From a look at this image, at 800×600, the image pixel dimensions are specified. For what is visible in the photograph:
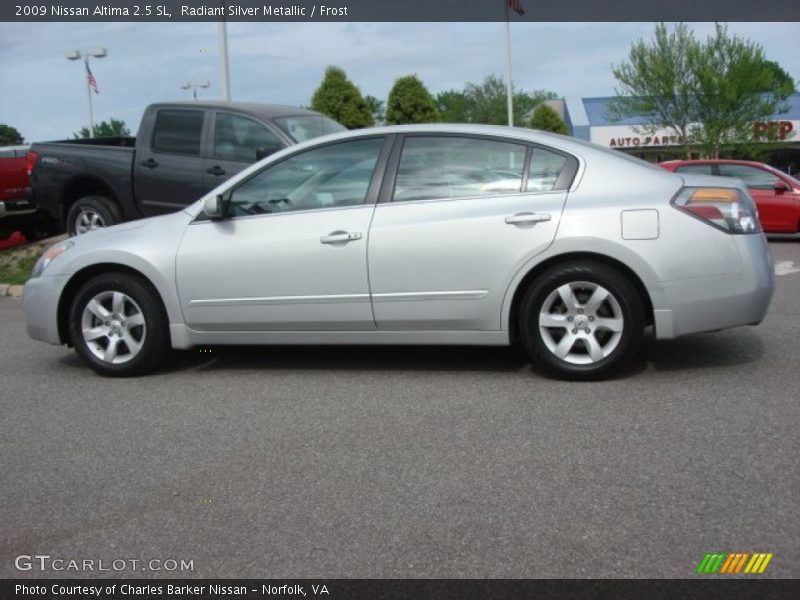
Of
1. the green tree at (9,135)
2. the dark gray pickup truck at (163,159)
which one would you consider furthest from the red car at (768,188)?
the green tree at (9,135)

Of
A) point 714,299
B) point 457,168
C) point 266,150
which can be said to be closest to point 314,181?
point 457,168

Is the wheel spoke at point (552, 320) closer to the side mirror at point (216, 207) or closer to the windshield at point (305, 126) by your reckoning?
the side mirror at point (216, 207)

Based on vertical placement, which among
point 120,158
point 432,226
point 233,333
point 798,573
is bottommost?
point 798,573

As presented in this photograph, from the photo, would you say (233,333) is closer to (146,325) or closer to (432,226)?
(146,325)

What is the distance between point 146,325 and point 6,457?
1646 millimetres

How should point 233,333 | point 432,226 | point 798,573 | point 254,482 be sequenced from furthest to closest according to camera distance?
point 233,333, point 432,226, point 254,482, point 798,573

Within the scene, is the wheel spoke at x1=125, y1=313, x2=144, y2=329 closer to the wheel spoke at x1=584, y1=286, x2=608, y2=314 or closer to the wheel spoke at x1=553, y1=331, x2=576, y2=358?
the wheel spoke at x1=553, y1=331, x2=576, y2=358

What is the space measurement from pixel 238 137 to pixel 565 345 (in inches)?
215

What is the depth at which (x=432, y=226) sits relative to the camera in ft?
18.5

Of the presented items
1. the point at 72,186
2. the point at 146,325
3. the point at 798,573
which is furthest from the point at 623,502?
the point at 72,186

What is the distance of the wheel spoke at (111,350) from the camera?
619 cm

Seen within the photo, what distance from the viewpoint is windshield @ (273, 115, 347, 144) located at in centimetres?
981

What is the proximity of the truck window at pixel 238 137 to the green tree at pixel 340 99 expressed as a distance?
58.1ft

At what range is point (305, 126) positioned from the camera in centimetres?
1028
